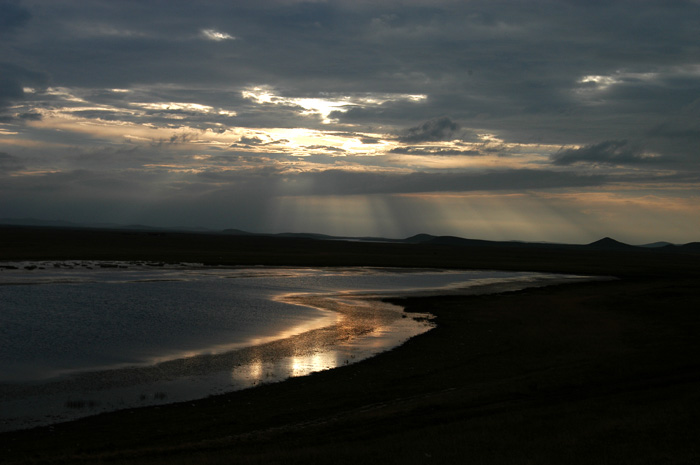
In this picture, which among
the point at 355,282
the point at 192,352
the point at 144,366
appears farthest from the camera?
the point at 355,282

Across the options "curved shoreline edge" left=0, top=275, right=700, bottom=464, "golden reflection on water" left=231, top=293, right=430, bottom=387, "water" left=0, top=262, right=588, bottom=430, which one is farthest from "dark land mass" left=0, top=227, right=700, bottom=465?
"water" left=0, top=262, right=588, bottom=430

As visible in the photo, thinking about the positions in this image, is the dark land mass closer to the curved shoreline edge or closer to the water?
the curved shoreline edge

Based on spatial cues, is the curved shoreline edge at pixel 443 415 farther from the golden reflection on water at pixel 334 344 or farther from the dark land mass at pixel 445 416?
the golden reflection on water at pixel 334 344

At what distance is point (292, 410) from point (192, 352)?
9.62m

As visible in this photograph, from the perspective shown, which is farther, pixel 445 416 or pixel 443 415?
pixel 443 415

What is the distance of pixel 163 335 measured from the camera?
28.2 meters

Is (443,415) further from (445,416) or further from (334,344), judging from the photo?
(334,344)

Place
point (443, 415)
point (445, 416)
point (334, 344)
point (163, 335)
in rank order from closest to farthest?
point (445, 416), point (443, 415), point (334, 344), point (163, 335)

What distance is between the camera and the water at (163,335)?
18531 millimetres

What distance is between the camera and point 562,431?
1316cm

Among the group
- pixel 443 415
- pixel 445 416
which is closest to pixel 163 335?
pixel 443 415

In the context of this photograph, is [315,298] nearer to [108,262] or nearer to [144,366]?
[144,366]

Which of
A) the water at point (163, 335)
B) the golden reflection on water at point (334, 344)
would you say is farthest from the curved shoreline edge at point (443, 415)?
the water at point (163, 335)

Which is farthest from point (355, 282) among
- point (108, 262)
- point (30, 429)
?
point (30, 429)
